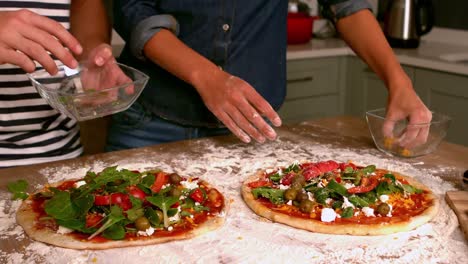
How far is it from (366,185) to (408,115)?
34 cm

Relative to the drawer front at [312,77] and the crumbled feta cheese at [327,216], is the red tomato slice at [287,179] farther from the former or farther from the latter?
the drawer front at [312,77]

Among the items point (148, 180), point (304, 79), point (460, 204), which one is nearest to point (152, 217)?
point (148, 180)

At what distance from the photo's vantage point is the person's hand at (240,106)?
1333mm

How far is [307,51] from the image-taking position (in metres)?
2.87

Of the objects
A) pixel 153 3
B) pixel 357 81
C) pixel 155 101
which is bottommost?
pixel 357 81

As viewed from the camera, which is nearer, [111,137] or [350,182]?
[350,182]

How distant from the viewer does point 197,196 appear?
122 centimetres

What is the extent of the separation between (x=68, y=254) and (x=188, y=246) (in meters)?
0.20

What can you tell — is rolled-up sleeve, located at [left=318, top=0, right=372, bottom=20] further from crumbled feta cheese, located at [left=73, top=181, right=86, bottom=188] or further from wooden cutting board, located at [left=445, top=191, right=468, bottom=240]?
crumbled feta cheese, located at [left=73, top=181, right=86, bottom=188]

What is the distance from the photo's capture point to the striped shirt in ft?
4.79

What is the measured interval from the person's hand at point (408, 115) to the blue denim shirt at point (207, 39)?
0.98 feet

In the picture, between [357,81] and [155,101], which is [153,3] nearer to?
[155,101]

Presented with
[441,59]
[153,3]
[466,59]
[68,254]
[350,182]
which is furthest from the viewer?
[466,59]

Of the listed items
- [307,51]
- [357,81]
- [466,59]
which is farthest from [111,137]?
Result: [466,59]
